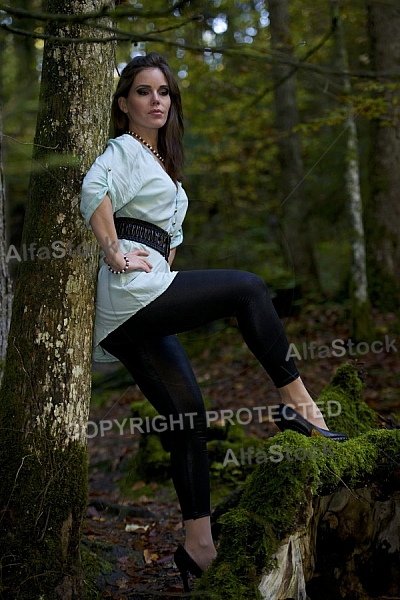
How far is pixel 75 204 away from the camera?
289 cm

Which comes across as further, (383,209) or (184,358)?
(383,209)

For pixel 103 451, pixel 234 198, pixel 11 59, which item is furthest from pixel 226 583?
pixel 11 59

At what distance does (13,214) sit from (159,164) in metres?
11.1

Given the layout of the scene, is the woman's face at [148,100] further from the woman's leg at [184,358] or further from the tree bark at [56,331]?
the woman's leg at [184,358]

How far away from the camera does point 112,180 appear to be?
2760 mm

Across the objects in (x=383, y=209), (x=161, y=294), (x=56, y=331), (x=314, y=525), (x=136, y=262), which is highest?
(x=383, y=209)

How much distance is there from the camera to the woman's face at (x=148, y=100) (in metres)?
3.09

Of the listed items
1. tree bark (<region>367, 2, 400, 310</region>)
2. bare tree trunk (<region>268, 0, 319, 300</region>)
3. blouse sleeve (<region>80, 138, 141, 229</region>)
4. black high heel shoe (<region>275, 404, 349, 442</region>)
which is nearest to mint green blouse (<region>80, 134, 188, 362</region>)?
blouse sleeve (<region>80, 138, 141, 229</region>)

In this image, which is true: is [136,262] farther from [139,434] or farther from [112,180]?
[139,434]

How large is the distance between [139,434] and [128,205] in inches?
146

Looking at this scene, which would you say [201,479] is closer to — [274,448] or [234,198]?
[274,448]

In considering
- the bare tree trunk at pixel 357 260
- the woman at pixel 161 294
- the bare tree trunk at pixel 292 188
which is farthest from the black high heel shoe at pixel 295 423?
the bare tree trunk at pixel 292 188

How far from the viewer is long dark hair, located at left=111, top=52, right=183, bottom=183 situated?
3.12 metres

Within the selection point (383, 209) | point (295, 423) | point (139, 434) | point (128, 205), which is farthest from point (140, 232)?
point (383, 209)
